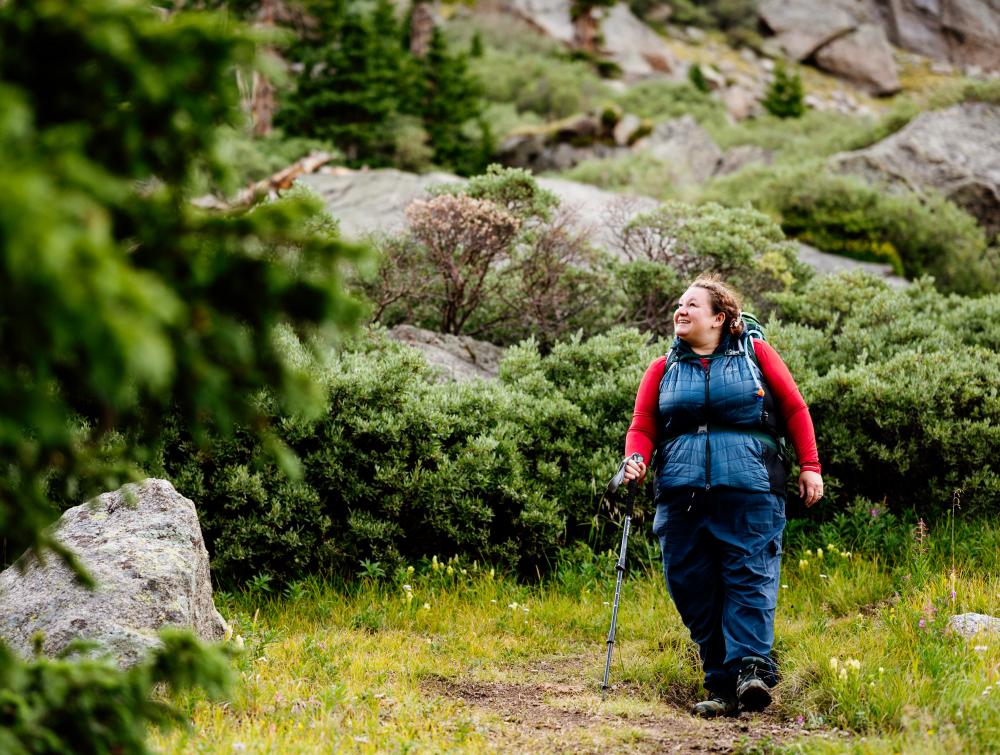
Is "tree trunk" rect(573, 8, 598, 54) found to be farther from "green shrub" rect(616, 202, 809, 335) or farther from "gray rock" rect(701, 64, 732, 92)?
"green shrub" rect(616, 202, 809, 335)

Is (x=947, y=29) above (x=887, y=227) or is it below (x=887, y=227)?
above

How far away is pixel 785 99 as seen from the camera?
1388 inches

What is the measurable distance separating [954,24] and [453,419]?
5796 centimetres

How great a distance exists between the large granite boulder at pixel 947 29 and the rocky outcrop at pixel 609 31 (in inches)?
800

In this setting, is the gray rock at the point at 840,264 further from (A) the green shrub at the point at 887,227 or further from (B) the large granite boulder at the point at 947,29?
(B) the large granite boulder at the point at 947,29

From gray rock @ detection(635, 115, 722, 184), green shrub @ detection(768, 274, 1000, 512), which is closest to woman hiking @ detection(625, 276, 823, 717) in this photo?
green shrub @ detection(768, 274, 1000, 512)

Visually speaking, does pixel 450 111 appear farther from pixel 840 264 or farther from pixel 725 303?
pixel 725 303

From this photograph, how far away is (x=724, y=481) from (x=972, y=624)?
4.92 feet

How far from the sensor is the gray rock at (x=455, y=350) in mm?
7889

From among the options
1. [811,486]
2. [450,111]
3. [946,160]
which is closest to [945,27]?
[450,111]

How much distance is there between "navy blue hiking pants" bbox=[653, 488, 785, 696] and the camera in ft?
14.8

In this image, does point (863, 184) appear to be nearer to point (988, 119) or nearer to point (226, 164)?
point (988, 119)

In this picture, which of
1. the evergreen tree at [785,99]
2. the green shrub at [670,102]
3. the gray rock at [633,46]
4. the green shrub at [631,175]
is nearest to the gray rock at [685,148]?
the green shrub at [631,175]

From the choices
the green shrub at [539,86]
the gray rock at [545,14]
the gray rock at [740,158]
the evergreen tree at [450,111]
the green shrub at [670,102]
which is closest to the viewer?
the gray rock at [740,158]
